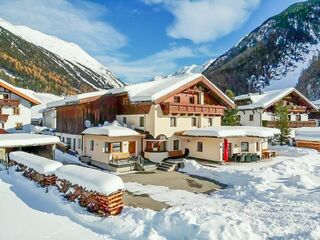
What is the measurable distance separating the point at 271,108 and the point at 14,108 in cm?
3377

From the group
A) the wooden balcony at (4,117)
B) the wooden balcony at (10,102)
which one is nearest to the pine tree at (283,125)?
the wooden balcony at (10,102)

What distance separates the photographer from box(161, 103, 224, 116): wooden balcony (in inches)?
1126

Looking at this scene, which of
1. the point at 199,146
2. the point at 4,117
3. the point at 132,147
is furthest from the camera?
the point at 4,117

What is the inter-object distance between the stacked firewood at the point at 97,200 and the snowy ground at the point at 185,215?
0.34m

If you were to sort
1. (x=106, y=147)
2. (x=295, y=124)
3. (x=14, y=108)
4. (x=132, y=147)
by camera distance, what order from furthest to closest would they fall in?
(x=295, y=124)
(x=14, y=108)
(x=132, y=147)
(x=106, y=147)

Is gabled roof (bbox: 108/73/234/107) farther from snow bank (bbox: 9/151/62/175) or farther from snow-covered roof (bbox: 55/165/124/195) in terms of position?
snow-covered roof (bbox: 55/165/124/195)

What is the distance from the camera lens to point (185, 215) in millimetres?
10531

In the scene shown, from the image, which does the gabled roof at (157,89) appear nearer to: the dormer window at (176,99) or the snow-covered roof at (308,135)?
the dormer window at (176,99)

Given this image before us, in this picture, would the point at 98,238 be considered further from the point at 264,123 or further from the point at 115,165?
the point at 264,123

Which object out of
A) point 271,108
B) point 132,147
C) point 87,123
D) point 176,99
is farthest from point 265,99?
point 87,123

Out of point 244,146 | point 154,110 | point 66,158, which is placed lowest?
point 66,158

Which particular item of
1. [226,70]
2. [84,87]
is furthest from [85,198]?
[84,87]

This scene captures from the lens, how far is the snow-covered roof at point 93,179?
12055 millimetres

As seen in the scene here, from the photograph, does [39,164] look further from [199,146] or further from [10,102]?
[10,102]
